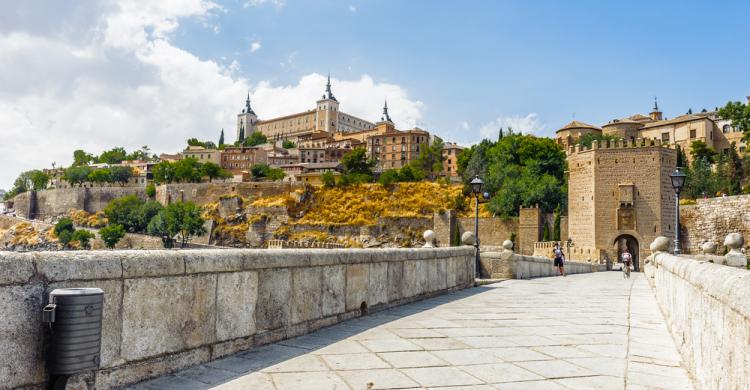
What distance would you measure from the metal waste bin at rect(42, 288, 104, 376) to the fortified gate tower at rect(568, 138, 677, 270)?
140ft

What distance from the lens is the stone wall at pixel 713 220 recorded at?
42375 millimetres

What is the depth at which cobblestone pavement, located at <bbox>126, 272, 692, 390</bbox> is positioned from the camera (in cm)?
427

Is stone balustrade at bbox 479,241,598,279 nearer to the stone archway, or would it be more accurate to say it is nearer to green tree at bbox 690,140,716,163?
the stone archway

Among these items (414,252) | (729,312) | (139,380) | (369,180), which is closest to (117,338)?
(139,380)

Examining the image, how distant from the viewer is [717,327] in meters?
3.26

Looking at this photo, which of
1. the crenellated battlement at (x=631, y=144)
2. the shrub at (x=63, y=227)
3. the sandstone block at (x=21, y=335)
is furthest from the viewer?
the shrub at (x=63, y=227)

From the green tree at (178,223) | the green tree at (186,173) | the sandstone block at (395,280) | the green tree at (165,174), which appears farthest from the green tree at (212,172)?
the sandstone block at (395,280)

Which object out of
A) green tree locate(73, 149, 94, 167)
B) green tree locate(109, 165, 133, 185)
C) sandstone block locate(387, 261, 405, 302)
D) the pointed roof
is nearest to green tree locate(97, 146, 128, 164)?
green tree locate(73, 149, 94, 167)

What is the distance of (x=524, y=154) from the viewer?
6756cm

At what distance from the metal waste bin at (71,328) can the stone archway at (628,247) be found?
145ft

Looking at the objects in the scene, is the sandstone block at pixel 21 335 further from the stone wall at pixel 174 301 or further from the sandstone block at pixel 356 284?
the sandstone block at pixel 356 284

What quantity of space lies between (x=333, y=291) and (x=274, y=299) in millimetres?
1308

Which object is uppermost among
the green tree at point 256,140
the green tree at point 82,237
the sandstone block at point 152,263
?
the green tree at point 256,140

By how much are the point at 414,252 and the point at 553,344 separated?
3.94 m
